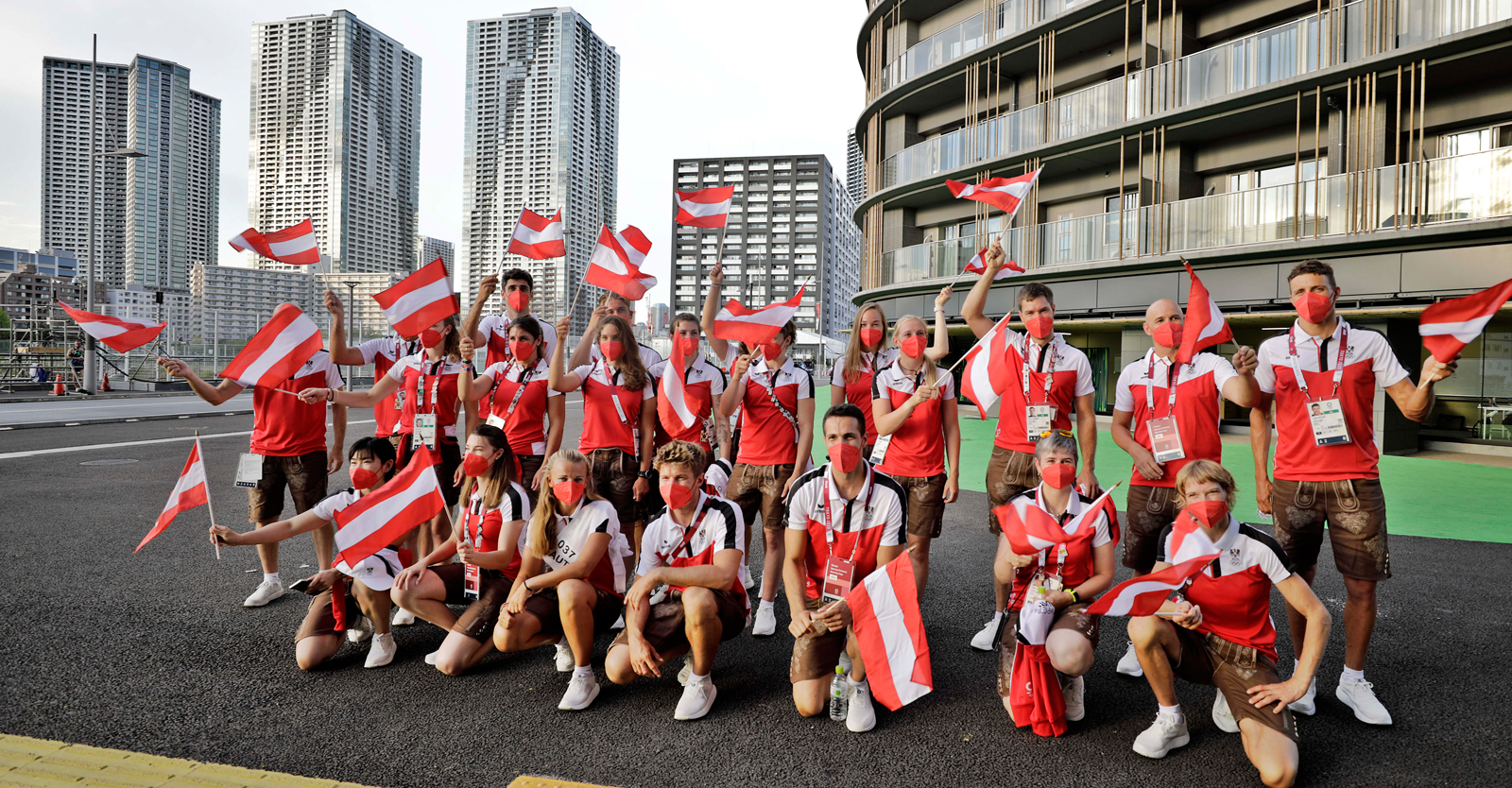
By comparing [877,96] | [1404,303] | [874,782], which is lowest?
Answer: [874,782]

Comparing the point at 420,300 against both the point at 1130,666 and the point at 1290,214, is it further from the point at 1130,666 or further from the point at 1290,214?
the point at 1290,214

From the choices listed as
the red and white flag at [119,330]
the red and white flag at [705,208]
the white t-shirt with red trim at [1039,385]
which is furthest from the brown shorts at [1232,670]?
the red and white flag at [119,330]

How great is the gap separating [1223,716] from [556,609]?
10.3 ft

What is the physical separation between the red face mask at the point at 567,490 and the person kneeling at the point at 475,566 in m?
0.43

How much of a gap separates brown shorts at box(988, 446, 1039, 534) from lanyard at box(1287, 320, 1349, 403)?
1.35 metres

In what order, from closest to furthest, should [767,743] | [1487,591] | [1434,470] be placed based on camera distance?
[767,743], [1487,591], [1434,470]

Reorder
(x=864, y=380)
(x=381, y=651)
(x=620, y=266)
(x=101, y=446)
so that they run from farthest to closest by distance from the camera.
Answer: (x=101, y=446) → (x=620, y=266) → (x=864, y=380) → (x=381, y=651)

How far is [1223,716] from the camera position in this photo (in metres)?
3.53

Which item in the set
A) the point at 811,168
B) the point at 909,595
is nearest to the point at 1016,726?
the point at 909,595

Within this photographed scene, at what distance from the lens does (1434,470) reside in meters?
12.5

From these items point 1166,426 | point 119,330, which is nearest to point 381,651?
point 119,330

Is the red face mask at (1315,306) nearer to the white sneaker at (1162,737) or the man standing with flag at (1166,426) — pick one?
the man standing with flag at (1166,426)

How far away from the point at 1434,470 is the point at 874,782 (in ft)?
45.1

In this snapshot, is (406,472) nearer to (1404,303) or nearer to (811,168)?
(1404,303)
